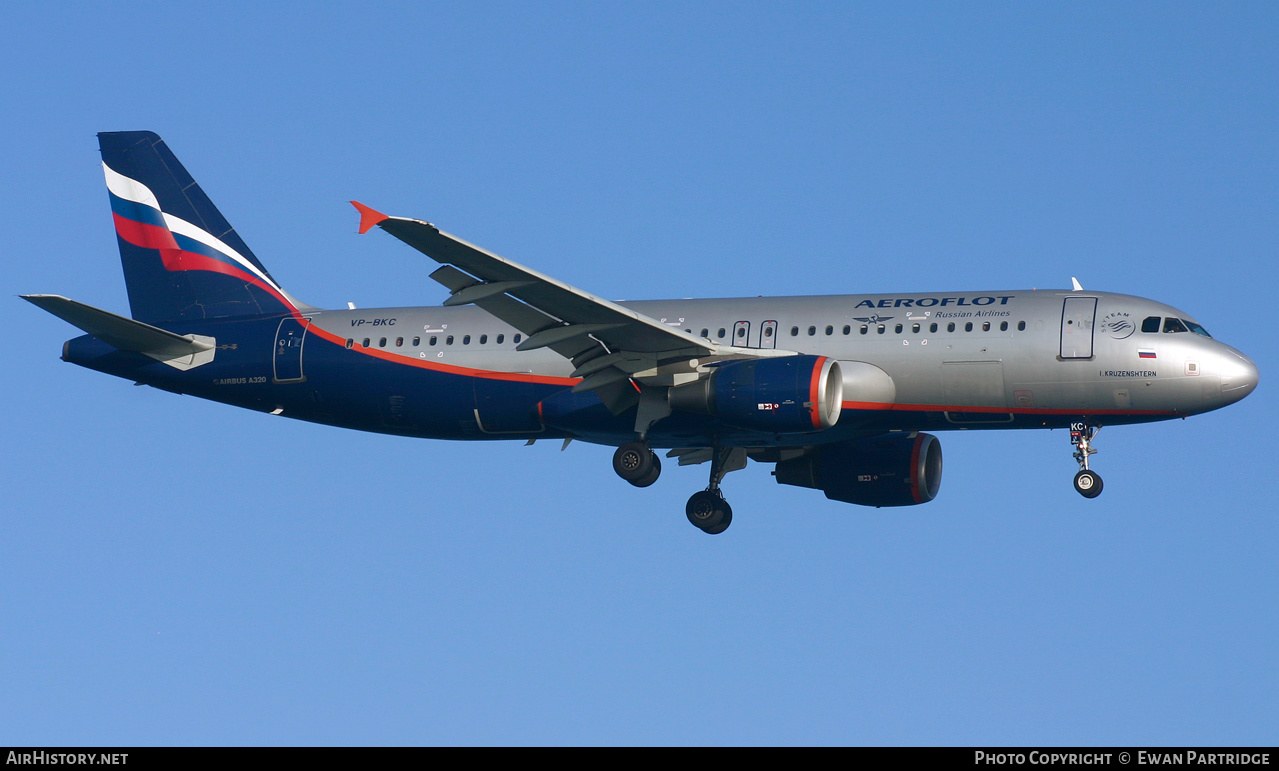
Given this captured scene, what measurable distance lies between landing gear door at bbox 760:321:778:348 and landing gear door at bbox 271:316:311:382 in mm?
12160

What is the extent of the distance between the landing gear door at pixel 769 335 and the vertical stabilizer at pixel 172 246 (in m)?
13.6

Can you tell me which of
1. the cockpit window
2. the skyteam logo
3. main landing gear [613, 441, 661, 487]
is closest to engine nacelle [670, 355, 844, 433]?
main landing gear [613, 441, 661, 487]

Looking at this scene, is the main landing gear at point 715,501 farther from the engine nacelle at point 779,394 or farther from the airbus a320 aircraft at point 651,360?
the engine nacelle at point 779,394

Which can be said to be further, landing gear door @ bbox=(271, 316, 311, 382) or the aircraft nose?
landing gear door @ bbox=(271, 316, 311, 382)

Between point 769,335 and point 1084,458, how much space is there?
7912 mm

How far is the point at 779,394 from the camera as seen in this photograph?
3572 centimetres

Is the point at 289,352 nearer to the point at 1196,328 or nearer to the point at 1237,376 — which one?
the point at 1196,328

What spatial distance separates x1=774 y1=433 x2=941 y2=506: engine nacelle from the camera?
4225 centimetres

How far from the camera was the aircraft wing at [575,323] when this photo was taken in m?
32.9

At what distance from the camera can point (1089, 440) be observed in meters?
37.2
